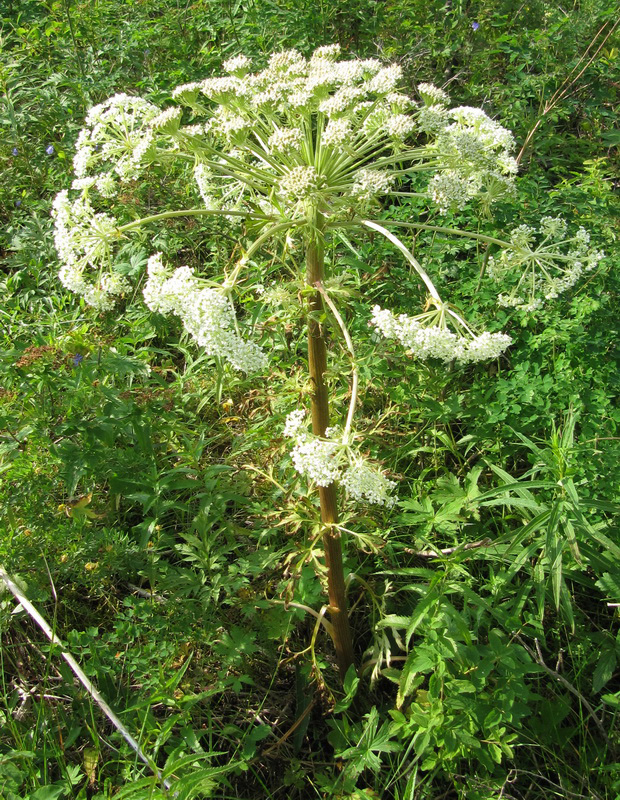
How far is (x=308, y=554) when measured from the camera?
2.35 metres

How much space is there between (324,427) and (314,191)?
79cm

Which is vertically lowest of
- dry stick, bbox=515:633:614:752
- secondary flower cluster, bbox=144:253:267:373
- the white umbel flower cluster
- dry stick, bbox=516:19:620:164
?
dry stick, bbox=515:633:614:752

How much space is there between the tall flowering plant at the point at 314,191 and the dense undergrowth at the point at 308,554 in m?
0.24

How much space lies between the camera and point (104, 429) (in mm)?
2770

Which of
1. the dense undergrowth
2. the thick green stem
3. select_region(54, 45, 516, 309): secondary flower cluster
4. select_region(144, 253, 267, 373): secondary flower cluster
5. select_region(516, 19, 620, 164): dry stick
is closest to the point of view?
select_region(144, 253, 267, 373): secondary flower cluster

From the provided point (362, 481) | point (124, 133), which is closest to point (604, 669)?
point (362, 481)

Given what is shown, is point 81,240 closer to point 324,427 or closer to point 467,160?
point 324,427

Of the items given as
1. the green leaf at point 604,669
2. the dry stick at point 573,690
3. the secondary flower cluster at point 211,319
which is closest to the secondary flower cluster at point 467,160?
the secondary flower cluster at point 211,319

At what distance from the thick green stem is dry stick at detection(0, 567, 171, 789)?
83 centimetres

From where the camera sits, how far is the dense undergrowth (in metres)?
2.28

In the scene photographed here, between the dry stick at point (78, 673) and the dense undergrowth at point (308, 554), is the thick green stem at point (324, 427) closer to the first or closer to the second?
the dense undergrowth at point (308, 554)

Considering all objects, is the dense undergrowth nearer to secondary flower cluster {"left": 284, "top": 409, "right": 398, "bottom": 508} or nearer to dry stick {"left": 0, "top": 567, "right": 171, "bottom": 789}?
dry stick {"left": 0, "top": 567, "right": 171, "bottom": 789}

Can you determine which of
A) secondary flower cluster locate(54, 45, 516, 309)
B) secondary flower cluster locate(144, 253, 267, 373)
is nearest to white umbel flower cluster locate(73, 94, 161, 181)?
secondary flower cluster locate(54, 45, 516, 309)

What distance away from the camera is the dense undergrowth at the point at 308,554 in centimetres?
228
